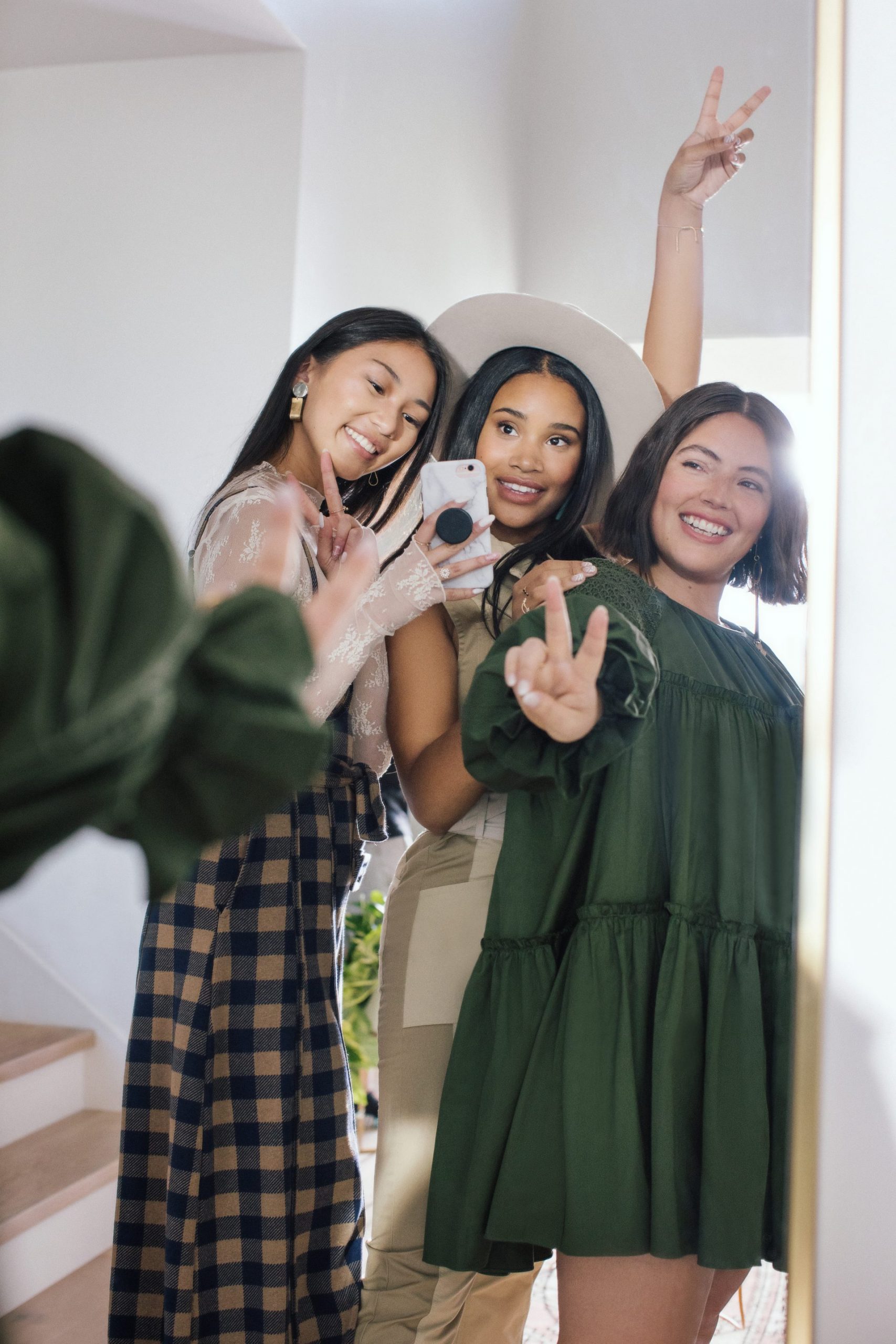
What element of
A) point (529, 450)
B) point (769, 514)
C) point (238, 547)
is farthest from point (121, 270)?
point (769, 514)

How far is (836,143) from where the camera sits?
102 centimetres

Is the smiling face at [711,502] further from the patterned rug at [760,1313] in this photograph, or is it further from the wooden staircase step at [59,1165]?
the wooden staircase step at [59,1165]

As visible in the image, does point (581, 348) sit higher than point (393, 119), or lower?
lower

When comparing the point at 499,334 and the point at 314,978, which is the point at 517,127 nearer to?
the point at 499,334

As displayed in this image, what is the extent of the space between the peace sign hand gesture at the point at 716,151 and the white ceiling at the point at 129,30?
0.45 metres

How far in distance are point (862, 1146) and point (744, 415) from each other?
72 centimetres

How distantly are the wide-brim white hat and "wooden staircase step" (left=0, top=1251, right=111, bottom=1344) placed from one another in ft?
3.31

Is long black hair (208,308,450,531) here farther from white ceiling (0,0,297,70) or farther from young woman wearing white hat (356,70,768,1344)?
white ceiling (0,0,297,70)

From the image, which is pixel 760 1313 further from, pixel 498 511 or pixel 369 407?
pixel 369 407

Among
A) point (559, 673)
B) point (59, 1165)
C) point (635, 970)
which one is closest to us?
point (559, 673)

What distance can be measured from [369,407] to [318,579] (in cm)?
18

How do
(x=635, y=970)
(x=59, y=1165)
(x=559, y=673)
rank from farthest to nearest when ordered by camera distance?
(x=59, y=1165) < (x=635, y=970) < (x=559, y=673)

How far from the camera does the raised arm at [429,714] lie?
1025 millimetres

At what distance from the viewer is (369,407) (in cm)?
103
